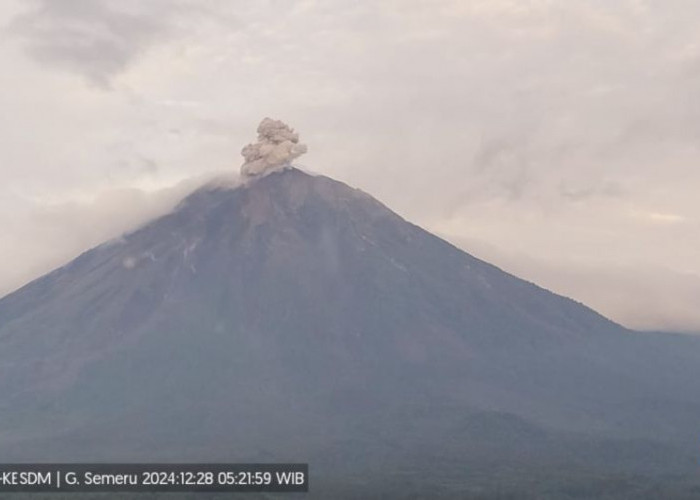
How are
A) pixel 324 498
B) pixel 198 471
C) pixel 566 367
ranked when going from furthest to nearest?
pixel 566 367
pixel 324 498
pixel 198 471

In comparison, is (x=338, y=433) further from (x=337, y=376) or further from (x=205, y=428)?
(x=337, y=376)

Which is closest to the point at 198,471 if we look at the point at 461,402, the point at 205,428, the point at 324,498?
the point at 324,498

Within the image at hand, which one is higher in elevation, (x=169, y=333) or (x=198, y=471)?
(x=169, y=333)

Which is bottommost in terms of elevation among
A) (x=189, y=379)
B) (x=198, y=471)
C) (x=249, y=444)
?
(x=198, y=471)

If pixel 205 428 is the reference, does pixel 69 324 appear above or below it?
above

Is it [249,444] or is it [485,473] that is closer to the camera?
[485,473]

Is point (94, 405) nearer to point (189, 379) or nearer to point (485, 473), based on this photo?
point (189, 379)

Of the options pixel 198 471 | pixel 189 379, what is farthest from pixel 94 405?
pixel 198 471

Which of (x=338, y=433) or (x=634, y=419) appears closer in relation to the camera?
(x=338, y=433)

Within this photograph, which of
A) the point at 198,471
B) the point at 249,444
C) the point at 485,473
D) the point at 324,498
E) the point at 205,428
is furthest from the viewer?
the point at 205,428
